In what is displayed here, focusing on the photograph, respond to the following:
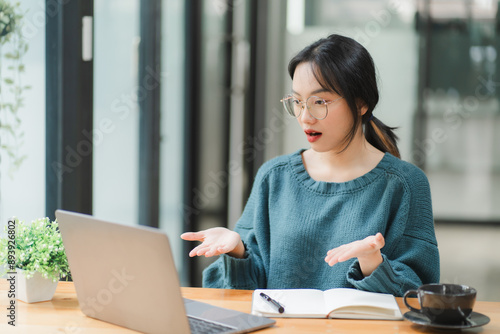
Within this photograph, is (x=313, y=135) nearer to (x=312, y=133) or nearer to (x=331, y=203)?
(x=312, y=133)

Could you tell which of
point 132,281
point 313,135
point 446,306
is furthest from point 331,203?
point 132,281

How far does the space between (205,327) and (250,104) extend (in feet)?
9.90

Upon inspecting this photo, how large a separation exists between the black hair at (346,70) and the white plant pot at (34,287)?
0.83m

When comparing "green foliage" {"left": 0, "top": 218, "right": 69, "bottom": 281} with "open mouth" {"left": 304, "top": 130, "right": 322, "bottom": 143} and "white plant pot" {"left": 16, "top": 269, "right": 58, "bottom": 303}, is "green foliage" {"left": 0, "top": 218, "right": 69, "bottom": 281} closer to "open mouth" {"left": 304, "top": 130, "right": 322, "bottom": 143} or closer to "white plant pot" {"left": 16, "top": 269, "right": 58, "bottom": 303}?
"white plant pot" {"left": 16, "top": 269, "right": 58, "bottom": 303}

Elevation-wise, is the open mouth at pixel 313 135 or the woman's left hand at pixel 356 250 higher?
the open mouth at pixel 313 135

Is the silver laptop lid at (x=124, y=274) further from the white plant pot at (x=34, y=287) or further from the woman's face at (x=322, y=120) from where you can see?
the woman's face at (x=322, y=120)

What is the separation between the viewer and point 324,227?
1715mm

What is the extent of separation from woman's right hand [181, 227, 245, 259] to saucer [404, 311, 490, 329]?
47cm

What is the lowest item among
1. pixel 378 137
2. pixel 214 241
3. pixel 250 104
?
pixel 214 241

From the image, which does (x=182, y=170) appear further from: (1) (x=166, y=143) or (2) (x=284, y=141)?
(2) (x=284, y=141)

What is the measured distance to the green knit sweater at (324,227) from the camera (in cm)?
163

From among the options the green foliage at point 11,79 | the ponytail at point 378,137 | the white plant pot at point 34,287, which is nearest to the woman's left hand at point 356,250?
the ponytail at point 378,137

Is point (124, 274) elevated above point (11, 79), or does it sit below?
below

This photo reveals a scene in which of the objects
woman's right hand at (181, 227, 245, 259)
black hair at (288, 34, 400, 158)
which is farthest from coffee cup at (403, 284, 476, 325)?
black hair at (288, 34, 400, 158)
